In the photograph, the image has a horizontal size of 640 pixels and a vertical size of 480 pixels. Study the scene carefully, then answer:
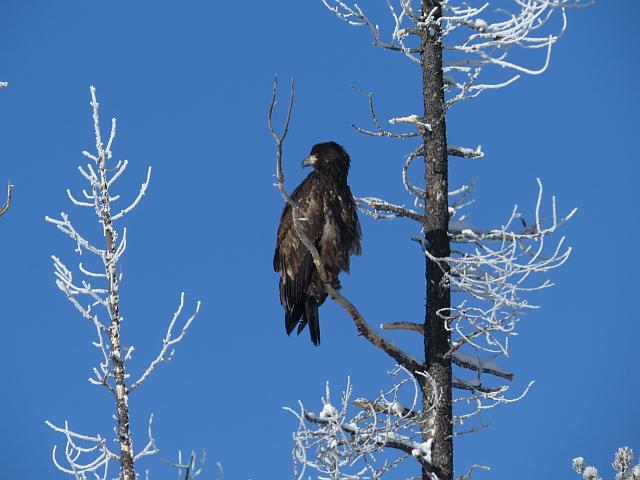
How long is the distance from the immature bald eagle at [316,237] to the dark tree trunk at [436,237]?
1.52 metres

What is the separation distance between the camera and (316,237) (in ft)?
35.6

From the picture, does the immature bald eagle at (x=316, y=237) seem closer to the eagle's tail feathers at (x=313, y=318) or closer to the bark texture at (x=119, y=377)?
the eagle's tail feathers at (x=313, y=318)

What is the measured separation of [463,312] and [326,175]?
2805 millimetres

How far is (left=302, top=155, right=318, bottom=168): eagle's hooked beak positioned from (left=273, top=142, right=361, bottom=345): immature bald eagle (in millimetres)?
12

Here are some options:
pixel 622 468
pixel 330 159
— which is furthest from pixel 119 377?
pixel 622 468

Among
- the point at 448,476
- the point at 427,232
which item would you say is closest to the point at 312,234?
the point at 427,232

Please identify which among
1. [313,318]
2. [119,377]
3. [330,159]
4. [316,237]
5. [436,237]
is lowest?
[119,377]

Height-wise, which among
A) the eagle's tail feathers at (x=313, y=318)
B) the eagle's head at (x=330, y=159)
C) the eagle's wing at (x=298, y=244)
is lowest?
the eagle's tail feathers at (x=313, y=318)

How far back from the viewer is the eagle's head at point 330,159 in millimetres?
11109

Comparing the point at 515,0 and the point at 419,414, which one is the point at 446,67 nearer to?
the point at 515,0

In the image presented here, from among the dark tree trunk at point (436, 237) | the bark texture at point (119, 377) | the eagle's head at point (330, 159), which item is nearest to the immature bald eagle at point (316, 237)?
the eagle's head at point (330, 159)

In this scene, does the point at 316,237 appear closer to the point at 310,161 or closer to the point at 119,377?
the point at 310,161

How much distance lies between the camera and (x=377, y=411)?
31.7ft

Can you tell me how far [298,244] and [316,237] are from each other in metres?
0.29
